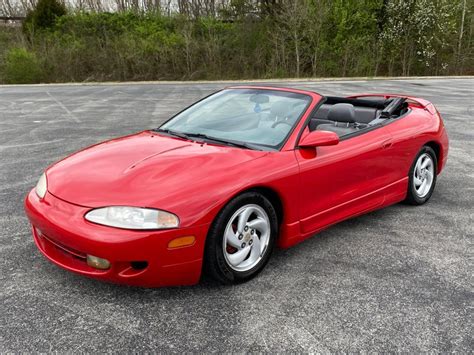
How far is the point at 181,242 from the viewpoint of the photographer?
8.52ft

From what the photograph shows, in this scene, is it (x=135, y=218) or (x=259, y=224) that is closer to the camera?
(x=135, y=218)

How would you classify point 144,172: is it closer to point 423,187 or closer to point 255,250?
point 255,250

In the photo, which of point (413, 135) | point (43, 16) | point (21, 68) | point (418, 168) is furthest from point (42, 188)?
point (43, 16)

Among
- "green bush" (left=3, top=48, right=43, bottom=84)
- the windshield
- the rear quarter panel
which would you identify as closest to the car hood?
the windshield

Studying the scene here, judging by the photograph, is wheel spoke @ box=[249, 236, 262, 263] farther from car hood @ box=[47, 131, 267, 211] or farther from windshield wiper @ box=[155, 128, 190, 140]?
windshield wiper @ box=[155, 128, 190, 140]

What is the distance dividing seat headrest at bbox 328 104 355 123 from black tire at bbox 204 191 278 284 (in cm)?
146

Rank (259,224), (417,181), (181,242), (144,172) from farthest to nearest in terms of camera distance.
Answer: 1. (417,181)
2. (259,224)
3. (144,172)
4. (181,242)

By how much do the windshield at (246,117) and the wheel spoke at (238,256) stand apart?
2.63 feet

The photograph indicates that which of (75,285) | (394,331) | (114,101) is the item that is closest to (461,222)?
(394,331)

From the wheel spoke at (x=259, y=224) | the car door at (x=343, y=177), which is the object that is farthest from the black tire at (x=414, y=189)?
the wheel spoke at (x=259, y=224)

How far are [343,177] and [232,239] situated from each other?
1.20m

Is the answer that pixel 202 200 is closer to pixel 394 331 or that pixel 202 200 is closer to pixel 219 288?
pixel 219 288

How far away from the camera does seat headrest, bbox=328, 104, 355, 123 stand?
13.4 feet

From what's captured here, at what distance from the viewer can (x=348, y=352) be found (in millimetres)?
2324
